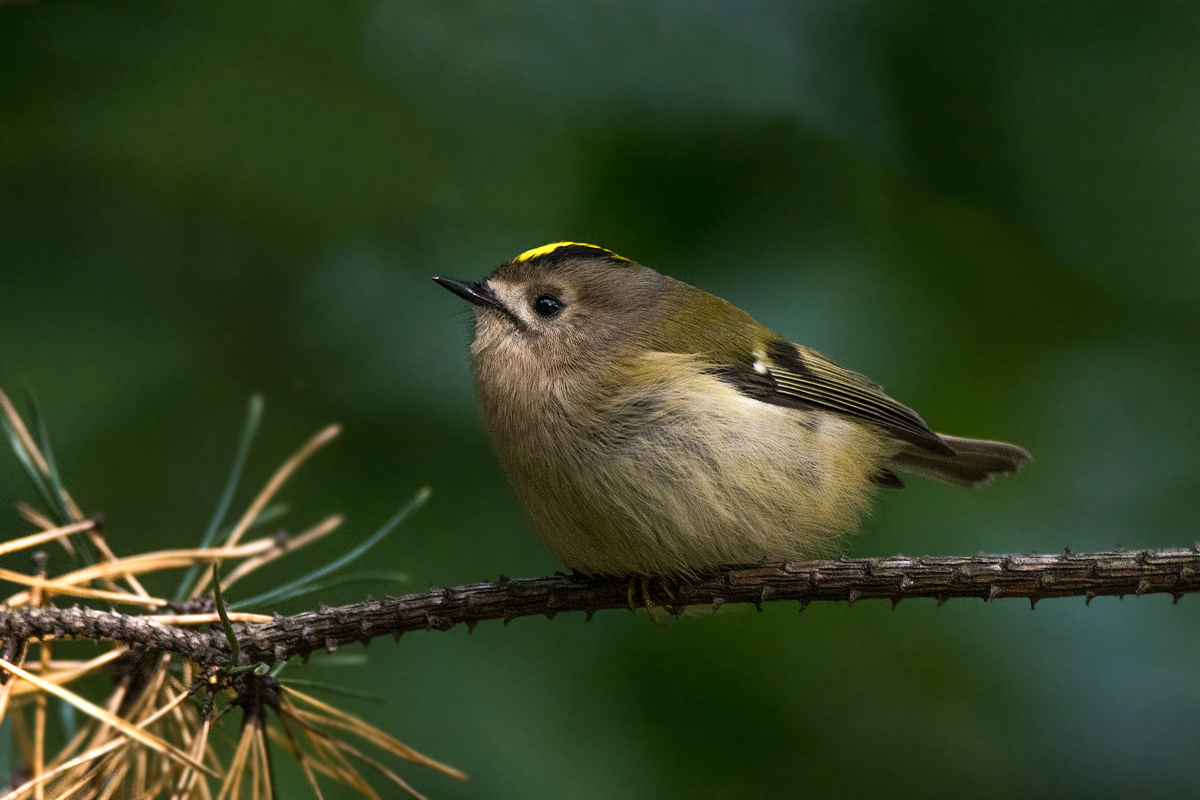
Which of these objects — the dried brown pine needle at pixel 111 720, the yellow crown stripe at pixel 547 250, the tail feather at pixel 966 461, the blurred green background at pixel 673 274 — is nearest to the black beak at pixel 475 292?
the yellow crown stripe at pixel 547 250

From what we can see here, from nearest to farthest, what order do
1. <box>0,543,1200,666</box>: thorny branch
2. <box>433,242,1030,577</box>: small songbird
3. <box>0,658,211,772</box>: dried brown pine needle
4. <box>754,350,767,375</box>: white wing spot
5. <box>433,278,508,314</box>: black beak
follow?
<box>0,658,211,772</box>: dried brown pine needle → <box>0,543,1200,666</box>: thorny branch → <box>433,242,1030,577</box>: small songbird → <box>433,278,508,314</box>: black beak → <box>754,350,767,375</box>: white wing spot

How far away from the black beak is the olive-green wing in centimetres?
51

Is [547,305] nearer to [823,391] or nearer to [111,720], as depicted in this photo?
[823,391]

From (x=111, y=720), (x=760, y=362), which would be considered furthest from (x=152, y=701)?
(x=760, y=362)

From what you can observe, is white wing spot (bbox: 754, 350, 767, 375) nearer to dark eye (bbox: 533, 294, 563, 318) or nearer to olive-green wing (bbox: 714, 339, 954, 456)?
olive-green wing (bbox: 714, 339, 954, 456)

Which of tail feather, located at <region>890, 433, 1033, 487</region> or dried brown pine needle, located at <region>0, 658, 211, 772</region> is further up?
tail feather, located at <region>890, 433, 1033, 487</region>

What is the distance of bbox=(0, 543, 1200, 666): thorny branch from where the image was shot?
4.22 feet

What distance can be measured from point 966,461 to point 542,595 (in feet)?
3.81

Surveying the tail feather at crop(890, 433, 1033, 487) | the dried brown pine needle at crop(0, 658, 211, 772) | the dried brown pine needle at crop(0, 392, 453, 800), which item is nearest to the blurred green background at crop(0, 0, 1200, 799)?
the tail feather at crop(890, 433, 1033, 487)

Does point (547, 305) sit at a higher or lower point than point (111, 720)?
higher

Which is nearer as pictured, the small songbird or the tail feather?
the small songbird

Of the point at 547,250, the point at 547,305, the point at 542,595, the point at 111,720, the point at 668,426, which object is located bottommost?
the point at 111,720

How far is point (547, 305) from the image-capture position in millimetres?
2246

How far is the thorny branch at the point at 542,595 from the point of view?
129 cm
